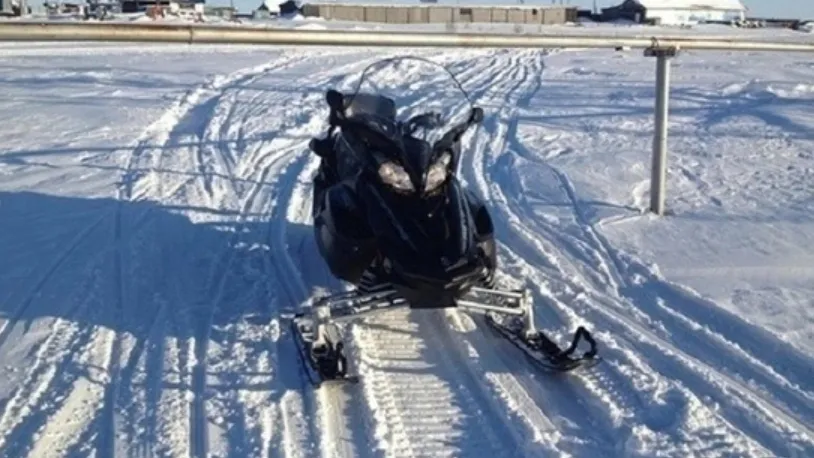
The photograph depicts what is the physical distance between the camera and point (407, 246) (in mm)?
5273

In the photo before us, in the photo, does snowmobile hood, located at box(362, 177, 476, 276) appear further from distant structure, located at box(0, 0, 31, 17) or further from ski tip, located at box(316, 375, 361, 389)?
distant structure, located at box(0, 0, 31, 17)

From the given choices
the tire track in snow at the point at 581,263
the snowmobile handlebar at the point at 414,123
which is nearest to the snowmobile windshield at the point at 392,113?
the snowmobile handlebar at the point at 414,123

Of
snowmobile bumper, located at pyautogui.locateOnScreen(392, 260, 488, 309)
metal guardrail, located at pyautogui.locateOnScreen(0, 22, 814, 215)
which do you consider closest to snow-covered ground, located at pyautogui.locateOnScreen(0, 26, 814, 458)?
snowmobile bumper, located at pyautogui.locateOnScreen(392, 260, 488, 309)

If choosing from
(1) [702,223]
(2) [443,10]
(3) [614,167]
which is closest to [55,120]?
(3) [614,167]

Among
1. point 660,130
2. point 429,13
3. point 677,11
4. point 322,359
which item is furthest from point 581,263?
point 677,11

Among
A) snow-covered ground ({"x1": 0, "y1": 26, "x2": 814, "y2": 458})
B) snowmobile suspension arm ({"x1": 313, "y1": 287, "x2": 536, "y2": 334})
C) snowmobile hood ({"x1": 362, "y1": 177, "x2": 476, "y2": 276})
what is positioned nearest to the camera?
snow-covered ground ({"x1": 0, "y1": 26, "x2": 814, "y2": 458})

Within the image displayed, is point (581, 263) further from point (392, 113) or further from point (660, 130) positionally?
point (660, 130)

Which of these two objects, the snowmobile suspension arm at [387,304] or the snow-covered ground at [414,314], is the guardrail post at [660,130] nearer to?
the snow-covered ground at [414,314]

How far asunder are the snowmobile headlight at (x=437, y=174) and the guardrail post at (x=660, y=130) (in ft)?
10.7

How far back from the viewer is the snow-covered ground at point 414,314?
449cm

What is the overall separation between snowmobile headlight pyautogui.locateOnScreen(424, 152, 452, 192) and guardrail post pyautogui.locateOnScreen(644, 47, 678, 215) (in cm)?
328

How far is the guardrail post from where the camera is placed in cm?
830

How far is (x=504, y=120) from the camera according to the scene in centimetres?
1469

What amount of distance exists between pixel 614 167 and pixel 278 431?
700cm
